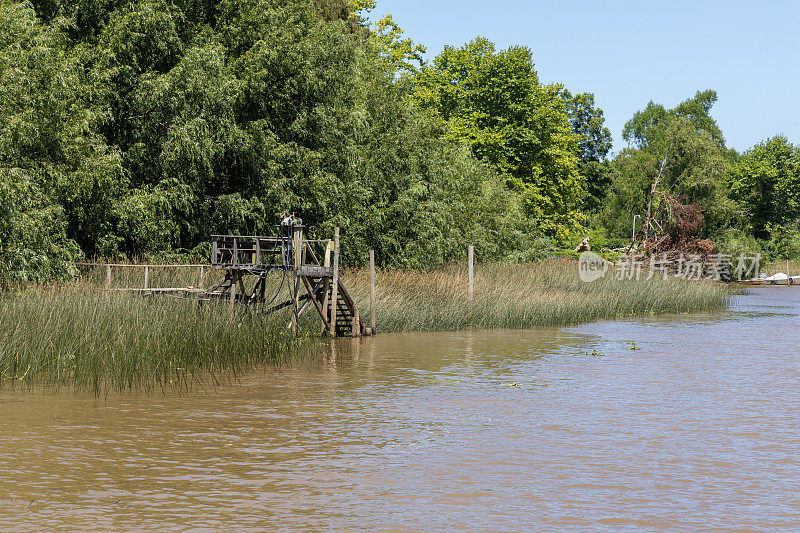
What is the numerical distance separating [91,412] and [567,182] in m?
49.0

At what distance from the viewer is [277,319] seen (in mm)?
22609

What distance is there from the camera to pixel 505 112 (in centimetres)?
5644

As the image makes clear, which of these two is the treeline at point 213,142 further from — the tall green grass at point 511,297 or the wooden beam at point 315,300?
the wooden beam at point 315,300

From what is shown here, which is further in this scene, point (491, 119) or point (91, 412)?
point (491, 119)

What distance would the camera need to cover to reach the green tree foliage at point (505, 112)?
5538 cm

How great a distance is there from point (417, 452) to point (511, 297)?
2054 centimetres

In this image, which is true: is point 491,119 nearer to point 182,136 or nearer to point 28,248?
point 182,136

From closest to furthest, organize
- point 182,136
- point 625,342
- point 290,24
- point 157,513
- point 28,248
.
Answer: point 157,513 < point 28,248 < point 625,342 < point 182,136 < point 290,24

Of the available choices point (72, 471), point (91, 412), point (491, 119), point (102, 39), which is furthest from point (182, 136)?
point (491, 119)

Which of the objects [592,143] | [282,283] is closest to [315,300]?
[282,283]

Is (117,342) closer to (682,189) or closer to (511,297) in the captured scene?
(511,297)

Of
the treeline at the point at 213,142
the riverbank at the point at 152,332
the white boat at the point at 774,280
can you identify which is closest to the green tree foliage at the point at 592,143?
the white boat at the point at 774,280

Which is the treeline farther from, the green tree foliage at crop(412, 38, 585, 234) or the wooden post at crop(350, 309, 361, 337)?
the wooden post at crop(350, 309, 361, 337)

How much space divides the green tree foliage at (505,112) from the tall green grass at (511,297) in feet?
51.7
